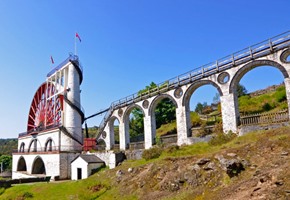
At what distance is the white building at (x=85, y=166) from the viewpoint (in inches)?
996

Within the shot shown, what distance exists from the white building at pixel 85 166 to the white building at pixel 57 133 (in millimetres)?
3159

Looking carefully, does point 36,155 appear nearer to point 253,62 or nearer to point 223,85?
point 223,85

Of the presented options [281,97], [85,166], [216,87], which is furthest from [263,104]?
[85,166]

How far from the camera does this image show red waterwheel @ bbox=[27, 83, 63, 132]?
39312mm

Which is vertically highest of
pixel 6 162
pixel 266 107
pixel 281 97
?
pixel 281 97

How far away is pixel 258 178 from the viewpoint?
34.5 ft

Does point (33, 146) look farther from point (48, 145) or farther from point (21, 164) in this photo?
point (48, 145)

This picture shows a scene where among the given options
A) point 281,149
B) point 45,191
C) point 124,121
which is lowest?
point 45,191

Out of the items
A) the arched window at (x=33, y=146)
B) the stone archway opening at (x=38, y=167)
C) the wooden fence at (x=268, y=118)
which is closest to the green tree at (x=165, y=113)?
the stone archway opening at (x=38, y=167)

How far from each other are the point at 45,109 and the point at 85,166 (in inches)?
867

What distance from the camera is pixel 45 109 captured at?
43.9 m

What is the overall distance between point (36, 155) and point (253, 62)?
100ft

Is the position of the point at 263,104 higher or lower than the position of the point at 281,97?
lower

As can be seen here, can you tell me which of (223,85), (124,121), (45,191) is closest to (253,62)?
(223,85)
